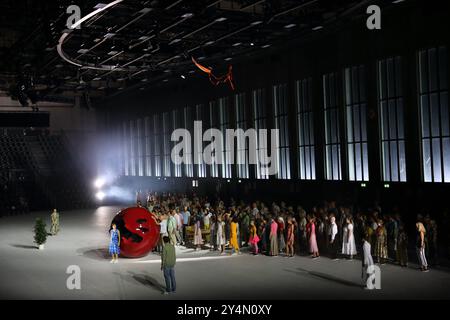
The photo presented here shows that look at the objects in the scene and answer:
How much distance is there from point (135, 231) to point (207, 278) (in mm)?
3775

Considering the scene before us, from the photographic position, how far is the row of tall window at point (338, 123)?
814 inches

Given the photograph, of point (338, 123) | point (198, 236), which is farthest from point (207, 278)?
point (338, 123)

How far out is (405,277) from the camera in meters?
14.2

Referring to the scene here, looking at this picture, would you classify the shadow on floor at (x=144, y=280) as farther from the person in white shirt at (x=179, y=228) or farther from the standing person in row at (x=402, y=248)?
the standing person in row at (x=402, y=248)

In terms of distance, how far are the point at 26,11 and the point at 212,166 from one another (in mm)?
15337

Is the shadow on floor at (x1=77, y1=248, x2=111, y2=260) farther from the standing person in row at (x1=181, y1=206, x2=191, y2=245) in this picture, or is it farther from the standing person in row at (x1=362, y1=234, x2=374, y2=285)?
the standing person in row at (x1=362, y1=234, x2=374, y2=285)

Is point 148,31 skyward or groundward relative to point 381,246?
skyward

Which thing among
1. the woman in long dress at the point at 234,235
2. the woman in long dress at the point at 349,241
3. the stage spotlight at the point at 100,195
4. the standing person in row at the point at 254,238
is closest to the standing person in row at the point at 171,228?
the woman in long dress at the point at 234,235

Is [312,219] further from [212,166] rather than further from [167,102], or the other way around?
[167,102]

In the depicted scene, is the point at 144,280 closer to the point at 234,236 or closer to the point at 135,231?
the point at 135,231

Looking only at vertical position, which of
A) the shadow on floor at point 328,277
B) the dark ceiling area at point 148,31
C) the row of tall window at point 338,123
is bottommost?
the shadow on floor at point 328,277

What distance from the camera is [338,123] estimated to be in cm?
2542

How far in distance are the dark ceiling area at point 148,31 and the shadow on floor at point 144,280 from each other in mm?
7868

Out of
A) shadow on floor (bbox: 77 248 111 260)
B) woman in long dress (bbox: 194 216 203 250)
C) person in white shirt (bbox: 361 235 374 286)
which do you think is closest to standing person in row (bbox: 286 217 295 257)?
woman in long dress (bbox: 194 216 203 250)
